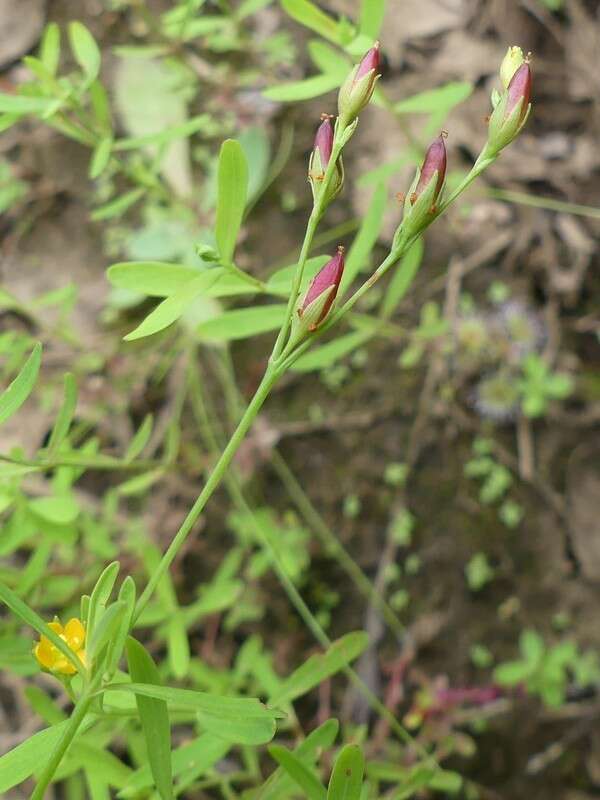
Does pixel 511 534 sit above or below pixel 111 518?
below

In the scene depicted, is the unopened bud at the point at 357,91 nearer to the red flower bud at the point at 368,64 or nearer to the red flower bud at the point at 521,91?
the red flower bud at the point at 368,64

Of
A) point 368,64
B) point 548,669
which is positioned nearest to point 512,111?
point 368,64

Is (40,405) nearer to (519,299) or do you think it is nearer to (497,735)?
(519,299)

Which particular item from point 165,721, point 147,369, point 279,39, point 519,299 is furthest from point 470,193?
point 165,721

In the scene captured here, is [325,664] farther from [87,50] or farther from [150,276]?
[87,50]

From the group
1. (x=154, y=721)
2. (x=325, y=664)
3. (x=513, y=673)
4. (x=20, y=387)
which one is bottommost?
(x=513, y=673)

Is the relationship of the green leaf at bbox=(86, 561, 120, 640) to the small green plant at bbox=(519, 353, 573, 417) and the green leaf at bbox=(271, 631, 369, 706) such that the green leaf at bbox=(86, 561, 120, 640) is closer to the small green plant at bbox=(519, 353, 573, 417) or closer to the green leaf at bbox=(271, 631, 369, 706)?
the green leaf at bbox=(271, 631, 369, 706)

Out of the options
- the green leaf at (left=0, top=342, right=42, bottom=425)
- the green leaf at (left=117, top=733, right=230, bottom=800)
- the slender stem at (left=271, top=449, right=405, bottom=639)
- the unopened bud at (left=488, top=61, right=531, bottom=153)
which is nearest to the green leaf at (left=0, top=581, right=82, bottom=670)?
the green leaf at (left=0, top=342, right=42, bottom=425)
